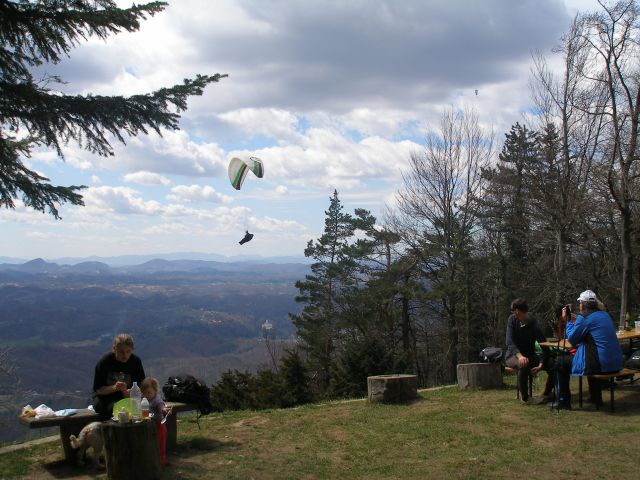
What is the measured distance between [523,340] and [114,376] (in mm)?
5317

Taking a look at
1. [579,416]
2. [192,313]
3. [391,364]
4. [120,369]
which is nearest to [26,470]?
[120,369]

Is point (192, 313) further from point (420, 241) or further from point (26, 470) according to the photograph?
point (26, 470)

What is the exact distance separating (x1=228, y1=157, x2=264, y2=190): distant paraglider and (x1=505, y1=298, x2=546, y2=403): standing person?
19.6 feet

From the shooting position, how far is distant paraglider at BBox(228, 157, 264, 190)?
38.2 feet

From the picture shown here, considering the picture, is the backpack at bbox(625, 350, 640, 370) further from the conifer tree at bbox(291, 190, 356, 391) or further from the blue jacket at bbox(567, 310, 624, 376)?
the conifer tree at bbox(291, 190, 356, 391)

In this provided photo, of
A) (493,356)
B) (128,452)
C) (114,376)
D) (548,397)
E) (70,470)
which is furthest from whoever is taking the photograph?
(493,356)

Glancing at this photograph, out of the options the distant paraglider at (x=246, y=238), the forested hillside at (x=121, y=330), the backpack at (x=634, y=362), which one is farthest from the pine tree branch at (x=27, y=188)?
the forested hillside at (x=121, y=330)

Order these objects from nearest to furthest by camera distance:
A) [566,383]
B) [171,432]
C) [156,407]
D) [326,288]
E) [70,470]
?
[70,470], [156,407], [171,432], [566,383], [326,288]

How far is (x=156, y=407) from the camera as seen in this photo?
5.81m

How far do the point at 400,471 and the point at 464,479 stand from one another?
2.07ft

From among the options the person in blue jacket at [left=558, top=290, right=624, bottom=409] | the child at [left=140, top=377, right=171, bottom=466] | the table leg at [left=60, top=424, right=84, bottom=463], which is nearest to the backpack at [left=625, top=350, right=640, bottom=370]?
the person in blue jacket at [left=558, top=290, right=624, bottom=409]

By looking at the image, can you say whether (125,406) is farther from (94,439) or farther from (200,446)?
(200,446)

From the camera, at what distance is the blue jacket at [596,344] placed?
6.84 m

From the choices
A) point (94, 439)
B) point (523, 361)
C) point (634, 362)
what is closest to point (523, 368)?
point (523, 361)
